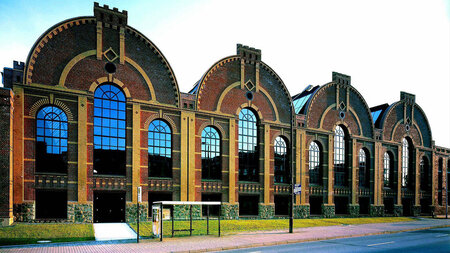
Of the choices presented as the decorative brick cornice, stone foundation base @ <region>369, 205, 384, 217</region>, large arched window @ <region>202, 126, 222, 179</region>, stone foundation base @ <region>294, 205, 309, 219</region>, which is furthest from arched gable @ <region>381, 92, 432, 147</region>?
the decorative brick cornice

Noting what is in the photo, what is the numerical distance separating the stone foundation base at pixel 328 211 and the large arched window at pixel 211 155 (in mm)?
12314

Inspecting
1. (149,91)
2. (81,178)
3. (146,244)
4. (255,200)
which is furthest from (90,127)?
(255,200)

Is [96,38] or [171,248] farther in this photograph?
[96,38]

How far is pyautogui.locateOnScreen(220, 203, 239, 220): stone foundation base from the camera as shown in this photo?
27.5 metres

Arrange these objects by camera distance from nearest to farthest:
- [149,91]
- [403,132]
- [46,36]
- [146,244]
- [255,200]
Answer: [146,244] → [46,36] → [149,91] → [255,200] → [403,132]

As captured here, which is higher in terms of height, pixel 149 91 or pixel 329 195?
pixel 149 91

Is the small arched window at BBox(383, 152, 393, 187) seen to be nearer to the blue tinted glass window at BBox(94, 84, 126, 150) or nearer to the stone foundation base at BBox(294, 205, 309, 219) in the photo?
the stone foundation base at BBox(294, 205, 309, 219)

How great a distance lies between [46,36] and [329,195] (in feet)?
93.8

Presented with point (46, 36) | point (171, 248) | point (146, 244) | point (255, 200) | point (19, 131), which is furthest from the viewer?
point (255, 200)

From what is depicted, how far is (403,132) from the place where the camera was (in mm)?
41250

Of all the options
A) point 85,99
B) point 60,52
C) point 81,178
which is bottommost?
point 81,178

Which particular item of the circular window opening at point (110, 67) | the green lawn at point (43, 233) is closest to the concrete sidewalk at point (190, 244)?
the green lawn at point (43, 233)

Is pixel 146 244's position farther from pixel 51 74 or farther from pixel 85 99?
pixel 51 74

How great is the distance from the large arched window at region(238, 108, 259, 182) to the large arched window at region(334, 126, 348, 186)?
10.2 metres
